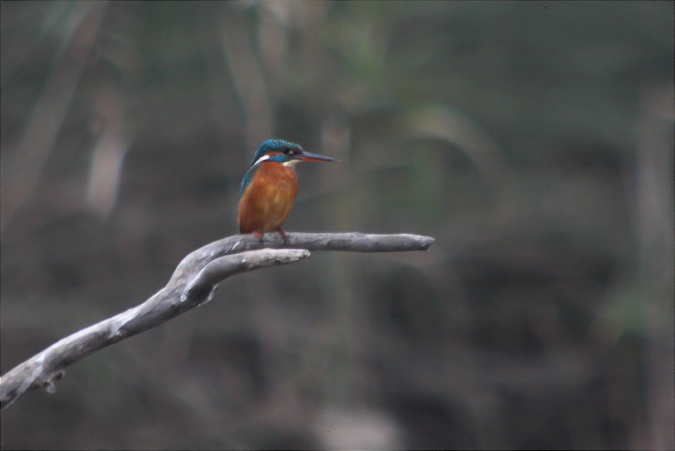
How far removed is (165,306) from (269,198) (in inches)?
26.0

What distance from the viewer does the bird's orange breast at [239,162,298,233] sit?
6.43ft

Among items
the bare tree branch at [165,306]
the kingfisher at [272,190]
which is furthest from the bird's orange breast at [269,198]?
the bare tree branch at [165,306]

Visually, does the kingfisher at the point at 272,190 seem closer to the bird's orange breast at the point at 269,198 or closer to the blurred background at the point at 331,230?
the bird's orange breast at the point at 269,198

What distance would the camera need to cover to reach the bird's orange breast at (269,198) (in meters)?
1.96

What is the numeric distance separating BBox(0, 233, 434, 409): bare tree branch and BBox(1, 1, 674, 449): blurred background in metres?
3.35

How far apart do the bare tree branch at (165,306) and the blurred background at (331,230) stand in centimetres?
335

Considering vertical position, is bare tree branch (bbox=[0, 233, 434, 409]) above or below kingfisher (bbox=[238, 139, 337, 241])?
below

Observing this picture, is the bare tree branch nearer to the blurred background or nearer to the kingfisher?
the kingfisher

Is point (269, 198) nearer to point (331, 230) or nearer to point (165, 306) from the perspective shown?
point (165, 306)

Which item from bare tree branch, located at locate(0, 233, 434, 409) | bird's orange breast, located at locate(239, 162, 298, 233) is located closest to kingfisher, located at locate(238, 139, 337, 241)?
bird's orange breast, located at locate(239, 162, 298, 233)

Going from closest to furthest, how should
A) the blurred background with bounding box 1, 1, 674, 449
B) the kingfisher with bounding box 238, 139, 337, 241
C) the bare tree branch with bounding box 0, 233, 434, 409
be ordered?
the bare tree branch with bounding box 0, 233, 434, 409 < the kingfisher with bounding box 238, 139, 337, 241 < the blurred background with bounding box 1, 1, 674, 449

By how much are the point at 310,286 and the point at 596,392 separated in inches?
104

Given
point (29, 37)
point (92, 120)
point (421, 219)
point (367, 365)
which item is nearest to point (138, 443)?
point (367, 365)

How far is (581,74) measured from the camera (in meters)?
8.34
